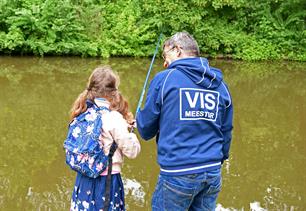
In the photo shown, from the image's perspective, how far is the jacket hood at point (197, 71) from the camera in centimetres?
274

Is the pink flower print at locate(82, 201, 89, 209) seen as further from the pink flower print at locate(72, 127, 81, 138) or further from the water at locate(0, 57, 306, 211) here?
the water at locate(0, 57, 306, 211)

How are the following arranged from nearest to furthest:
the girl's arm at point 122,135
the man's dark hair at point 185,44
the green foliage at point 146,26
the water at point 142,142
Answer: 1. the man's dark hair at point 185,44
2. the girl's arm at point 122,135
3. the water at point 142,142
4. the green foliage at point 146,26

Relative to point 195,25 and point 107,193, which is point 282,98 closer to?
point 195,25

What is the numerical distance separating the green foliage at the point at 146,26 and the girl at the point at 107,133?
30.1 feet

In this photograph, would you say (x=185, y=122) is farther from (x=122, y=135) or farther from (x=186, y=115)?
(x=122, y=135)

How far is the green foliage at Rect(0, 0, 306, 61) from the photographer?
12.3 metres

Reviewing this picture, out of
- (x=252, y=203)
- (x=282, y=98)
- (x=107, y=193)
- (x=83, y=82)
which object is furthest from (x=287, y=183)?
(x=83, y=82)

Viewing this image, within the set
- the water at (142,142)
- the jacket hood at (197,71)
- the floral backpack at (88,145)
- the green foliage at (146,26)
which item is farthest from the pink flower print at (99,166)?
the green foliage at (146,26)

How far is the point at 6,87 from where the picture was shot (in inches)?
354

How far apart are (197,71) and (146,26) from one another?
434 inches

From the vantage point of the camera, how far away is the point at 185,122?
2715mm

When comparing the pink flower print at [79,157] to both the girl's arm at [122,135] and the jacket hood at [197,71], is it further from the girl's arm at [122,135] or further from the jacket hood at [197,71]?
the jacket hood at [197,71]

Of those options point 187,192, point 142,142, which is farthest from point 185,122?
point 142,142

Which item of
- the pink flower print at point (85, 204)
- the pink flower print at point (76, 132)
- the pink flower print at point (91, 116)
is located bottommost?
the pink flower print at point (85, 204)
